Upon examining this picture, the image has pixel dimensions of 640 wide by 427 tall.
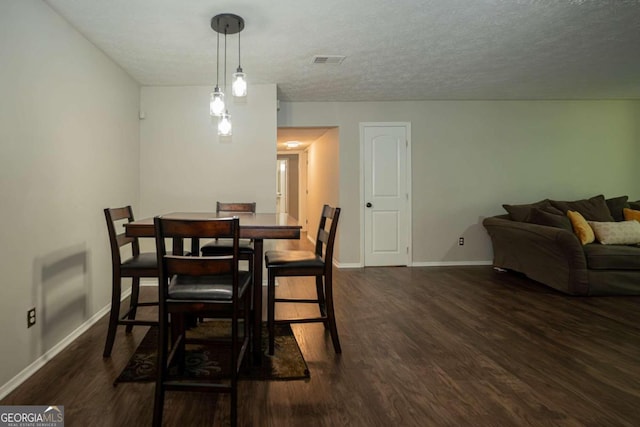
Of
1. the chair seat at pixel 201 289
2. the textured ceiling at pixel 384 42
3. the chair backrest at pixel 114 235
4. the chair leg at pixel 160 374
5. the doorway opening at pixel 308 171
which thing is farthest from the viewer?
the doorway opening at pixel 308 171

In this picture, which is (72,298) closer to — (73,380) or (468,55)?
(73,380)

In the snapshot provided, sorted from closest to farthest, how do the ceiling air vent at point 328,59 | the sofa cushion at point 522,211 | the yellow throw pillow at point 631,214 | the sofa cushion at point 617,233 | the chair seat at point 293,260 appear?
the chair seat at point 293,260 → the ceiling air vent at point 328,59 → the sofa cushion at point 617,233 → the yellow throw pillow at point 631,214 → the sofa cushion at point 522,211

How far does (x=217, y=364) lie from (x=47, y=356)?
3.58ft

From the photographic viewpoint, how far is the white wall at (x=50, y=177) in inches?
78.2

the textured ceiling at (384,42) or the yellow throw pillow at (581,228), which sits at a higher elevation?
the textured ceiling at (384,42)

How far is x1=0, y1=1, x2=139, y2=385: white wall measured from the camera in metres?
1.99

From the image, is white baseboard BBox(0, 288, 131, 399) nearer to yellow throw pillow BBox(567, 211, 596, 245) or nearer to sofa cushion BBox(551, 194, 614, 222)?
yellow throw pillow BBox(567, 211, 596, 245)

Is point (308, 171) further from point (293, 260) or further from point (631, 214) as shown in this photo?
point (293, 260)

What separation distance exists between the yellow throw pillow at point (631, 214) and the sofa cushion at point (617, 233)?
1.45 feet

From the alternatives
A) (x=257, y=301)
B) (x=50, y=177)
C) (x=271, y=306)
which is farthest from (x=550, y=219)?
(x=50, y=177)

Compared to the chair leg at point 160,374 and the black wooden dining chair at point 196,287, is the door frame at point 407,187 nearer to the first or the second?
the black wooden dining chair at point 196,287

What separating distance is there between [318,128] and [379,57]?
2.05m

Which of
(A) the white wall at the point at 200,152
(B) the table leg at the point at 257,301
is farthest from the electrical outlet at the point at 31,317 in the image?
(A) the white wall at the point at 200,152

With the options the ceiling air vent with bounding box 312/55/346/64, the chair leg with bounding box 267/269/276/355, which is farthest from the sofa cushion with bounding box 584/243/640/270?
the chair leg with bounding box 267/269/276/355
